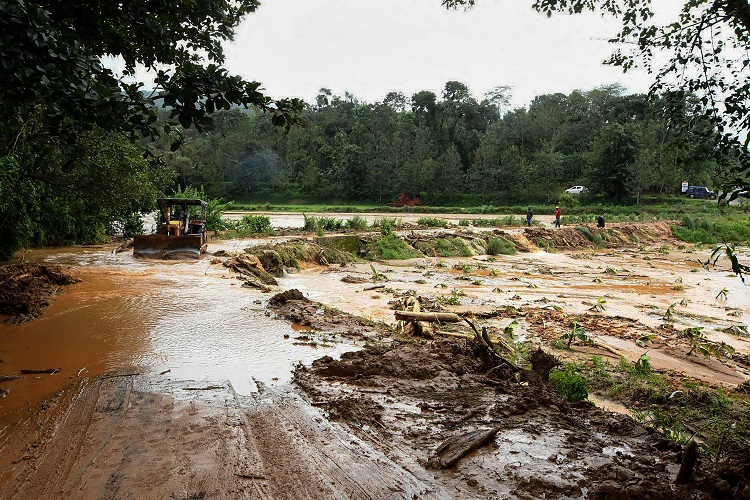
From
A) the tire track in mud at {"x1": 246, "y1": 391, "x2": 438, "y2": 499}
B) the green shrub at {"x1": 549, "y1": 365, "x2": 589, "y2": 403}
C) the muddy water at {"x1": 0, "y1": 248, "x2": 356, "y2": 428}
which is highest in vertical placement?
the green shrub at {"x1": 549, "y1": 365, "x2": 589, "y2": 403}

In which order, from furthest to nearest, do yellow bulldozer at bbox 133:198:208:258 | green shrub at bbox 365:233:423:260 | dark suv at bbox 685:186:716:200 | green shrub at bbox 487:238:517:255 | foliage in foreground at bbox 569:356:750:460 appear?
dark suv at bbox 685:186:716:200 < green shrub at bbox 487:238:517:255 < green shrub at bbox 365:233:423:260 < yellow bulldozer at bbox 133:198:208:258 < foliage in foreground at bbox 569:356:750:460

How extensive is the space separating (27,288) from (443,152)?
198ft

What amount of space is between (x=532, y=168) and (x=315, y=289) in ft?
160

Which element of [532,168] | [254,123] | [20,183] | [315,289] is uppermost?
[254,123]

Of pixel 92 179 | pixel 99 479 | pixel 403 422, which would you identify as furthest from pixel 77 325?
pixel 92 179

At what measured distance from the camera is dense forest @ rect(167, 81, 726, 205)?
170 ft

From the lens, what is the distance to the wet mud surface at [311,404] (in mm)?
3848

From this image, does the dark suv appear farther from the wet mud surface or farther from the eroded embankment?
the wet mud surface

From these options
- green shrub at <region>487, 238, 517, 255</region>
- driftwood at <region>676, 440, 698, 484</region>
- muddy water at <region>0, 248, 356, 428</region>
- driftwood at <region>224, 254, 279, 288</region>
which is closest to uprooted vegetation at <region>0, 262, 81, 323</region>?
muddy water at <region>0, 248, 356, 428</region>

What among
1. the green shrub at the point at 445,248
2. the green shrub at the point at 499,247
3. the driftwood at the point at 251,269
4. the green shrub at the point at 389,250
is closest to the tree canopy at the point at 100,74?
the driftwood at the point at 251,269

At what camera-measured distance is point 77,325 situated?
865cm

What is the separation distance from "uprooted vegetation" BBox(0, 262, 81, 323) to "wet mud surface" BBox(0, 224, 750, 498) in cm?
36

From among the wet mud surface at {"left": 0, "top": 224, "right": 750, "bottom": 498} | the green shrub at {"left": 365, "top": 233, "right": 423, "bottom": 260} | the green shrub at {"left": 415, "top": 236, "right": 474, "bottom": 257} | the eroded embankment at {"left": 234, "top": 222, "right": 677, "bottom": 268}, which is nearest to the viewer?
the wet mud surface at {"left": 0, "top": 224, "right": 750, "bottom": 498}

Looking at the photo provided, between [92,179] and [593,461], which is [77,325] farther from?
[92,179]
